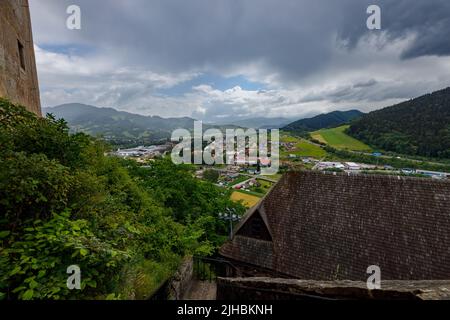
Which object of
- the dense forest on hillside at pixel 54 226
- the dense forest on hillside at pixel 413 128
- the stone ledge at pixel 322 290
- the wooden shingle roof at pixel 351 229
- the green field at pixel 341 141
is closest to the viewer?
the stone ledge at pixel 322 290

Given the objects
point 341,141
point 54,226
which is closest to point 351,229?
point 54,226

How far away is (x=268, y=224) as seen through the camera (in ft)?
31.2

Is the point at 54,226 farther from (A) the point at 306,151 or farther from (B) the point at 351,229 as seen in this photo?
(A) the point at 306,151

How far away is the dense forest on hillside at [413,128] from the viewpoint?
241 feet

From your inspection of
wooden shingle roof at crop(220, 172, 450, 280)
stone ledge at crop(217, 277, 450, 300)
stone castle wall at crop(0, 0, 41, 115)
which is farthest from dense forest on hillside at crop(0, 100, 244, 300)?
wooden shingle roof at crop(220, 172, 450, 280)

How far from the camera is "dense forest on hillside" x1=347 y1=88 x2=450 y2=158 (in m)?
73.4

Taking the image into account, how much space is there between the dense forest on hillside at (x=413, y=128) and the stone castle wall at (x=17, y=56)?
3736 inches

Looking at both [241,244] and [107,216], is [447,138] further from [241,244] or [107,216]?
[107,216]

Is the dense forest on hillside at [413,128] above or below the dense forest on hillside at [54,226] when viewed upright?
above

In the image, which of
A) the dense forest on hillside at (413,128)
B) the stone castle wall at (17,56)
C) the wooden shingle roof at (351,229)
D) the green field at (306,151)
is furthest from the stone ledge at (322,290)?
the dense forest on hillside at (413,128)

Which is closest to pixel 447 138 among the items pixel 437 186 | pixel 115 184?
pixel 437 186

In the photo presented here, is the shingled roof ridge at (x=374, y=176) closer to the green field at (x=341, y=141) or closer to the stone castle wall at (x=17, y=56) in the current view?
the stone castle wall at (x=17, y=56)

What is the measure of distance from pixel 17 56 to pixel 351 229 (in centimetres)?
1280
